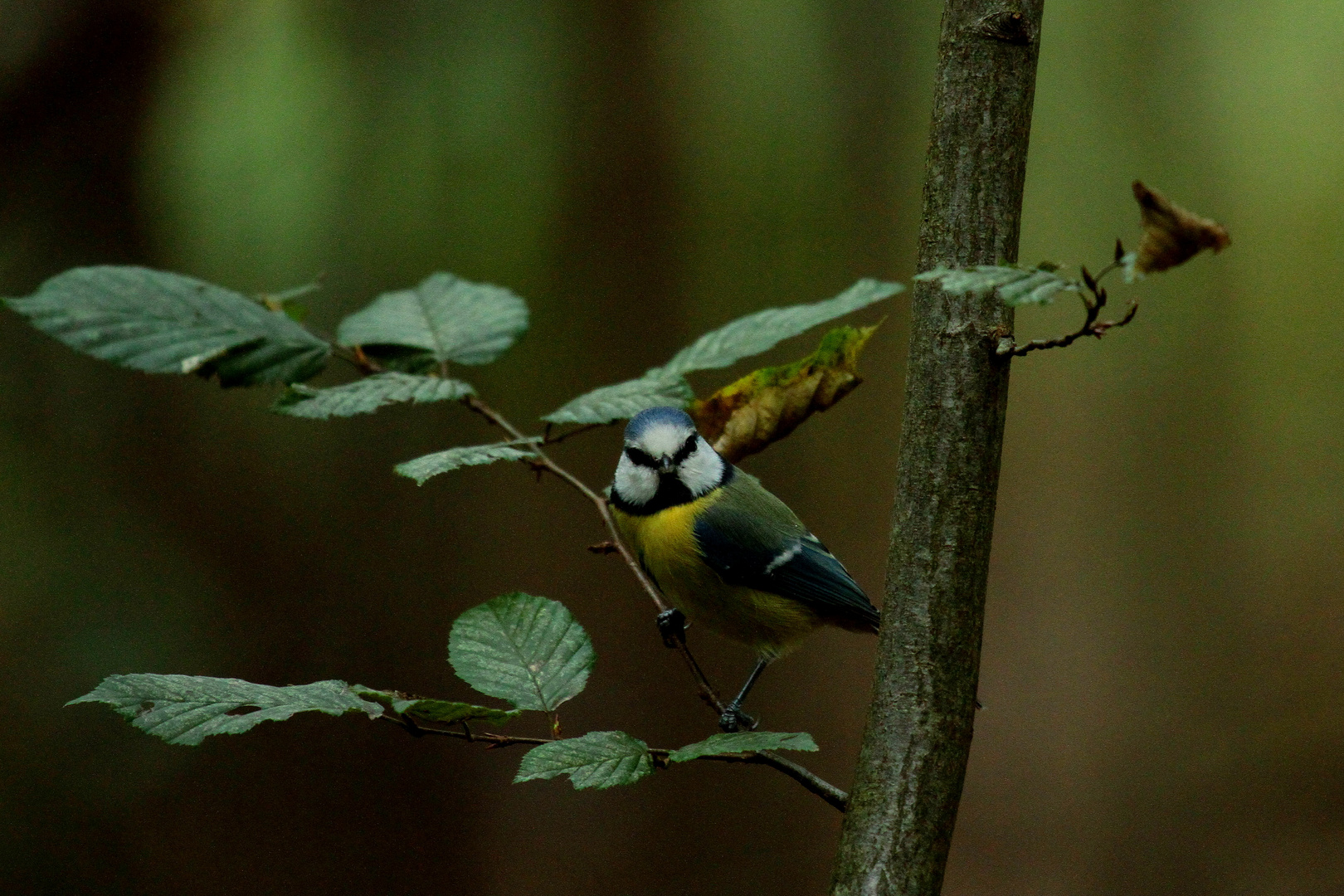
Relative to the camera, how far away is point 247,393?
144 cm

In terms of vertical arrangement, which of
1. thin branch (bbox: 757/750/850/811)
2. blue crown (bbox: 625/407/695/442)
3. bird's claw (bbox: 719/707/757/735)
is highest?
blue crown (bbox: 625/407/695/442)

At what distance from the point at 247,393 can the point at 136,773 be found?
0.51m

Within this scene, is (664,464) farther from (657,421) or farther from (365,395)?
(365,395)

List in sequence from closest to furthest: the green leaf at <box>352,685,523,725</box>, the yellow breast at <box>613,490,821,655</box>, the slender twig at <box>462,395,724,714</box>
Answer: the green leaf at <box>352,685,523,725</box> < the slender twig at <box>462,395,724,714</box> < the yellow breast at <box>613,490,821,655</box>

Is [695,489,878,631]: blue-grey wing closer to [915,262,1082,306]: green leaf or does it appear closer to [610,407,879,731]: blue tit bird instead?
[610,407,879,731]: blue tit bird

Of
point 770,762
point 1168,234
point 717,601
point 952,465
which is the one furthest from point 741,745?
point 717,601

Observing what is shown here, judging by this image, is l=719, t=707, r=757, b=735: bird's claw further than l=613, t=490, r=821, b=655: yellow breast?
No

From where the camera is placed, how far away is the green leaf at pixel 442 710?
0.41m

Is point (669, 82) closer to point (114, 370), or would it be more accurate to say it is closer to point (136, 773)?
point (114, 370)

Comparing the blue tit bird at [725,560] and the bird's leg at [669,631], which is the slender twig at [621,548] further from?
the blue tit bird at [725,560]

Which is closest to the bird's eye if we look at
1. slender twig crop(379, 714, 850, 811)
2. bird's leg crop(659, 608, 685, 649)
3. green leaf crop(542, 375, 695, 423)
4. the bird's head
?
the bird's head

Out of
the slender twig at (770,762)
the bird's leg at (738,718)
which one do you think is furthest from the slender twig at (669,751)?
the bird's leg at (738,718)

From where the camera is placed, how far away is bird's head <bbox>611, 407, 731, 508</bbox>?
2.64 feet

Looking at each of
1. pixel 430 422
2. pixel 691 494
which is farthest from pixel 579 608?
pixel 691 494
